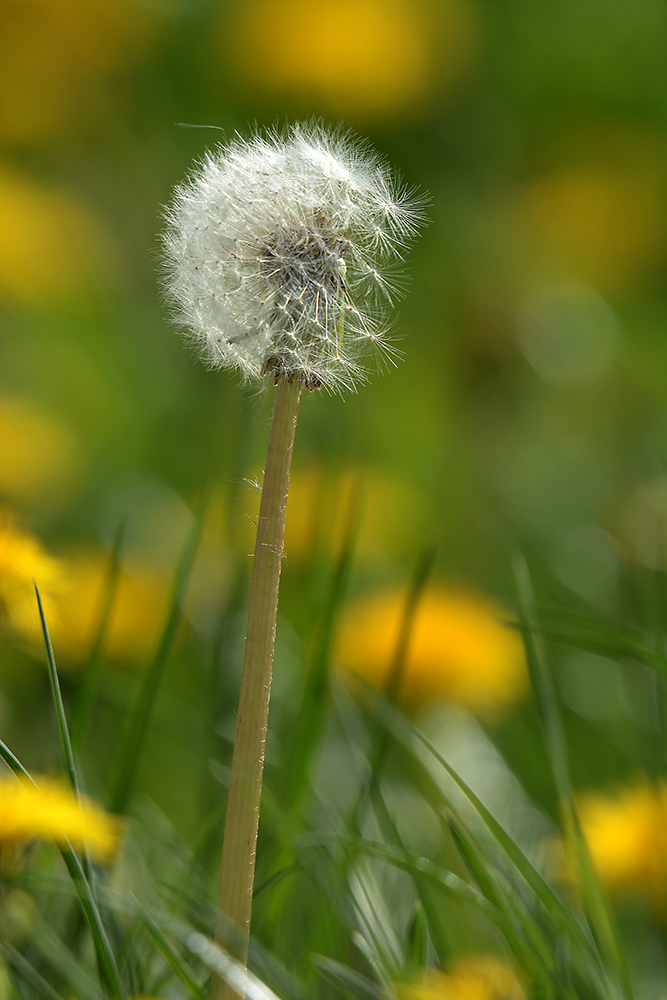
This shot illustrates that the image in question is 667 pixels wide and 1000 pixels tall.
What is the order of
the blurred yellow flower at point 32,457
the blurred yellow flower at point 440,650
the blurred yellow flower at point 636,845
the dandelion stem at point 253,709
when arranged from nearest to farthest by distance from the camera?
1. the dandelion stem at point 253,709
2. the blurred yellow flower at point 636,845
3. the blurred yellow flower at point 440,650
4. the blurred yellow flower at point 32,457

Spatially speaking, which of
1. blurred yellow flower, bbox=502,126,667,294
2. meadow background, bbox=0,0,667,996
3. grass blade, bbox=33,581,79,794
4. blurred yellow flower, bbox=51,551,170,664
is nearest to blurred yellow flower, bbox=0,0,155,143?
meadow background, bbox=0,0,667,996

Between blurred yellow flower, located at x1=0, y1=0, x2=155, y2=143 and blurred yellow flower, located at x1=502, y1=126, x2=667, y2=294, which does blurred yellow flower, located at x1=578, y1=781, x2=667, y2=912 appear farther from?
blurred yellow flower, located at x1=0, y1=0, x2=155, y2=143

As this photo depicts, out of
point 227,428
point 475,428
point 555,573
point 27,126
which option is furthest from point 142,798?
point 27,126

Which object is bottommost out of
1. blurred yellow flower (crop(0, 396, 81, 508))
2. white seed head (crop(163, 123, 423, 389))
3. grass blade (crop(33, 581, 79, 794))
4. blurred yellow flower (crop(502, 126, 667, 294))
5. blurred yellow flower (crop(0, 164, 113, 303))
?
grass blade (crop(33, 581, 79, 794))

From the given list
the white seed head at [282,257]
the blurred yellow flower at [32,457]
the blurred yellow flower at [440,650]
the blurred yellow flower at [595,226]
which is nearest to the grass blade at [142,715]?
the white seed head at [282,257]

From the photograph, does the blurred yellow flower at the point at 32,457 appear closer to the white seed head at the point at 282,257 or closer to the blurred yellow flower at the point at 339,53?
the white seed head at the point at 282,257

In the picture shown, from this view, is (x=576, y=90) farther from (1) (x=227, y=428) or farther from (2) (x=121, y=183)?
(1) (x=227, y=428)
